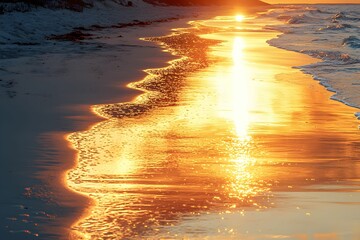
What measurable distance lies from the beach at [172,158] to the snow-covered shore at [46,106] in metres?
0.02

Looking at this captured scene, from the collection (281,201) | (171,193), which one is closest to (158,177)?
(171,193)

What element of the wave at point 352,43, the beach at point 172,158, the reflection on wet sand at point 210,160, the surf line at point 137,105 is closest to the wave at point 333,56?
→ the wave at point 352,43

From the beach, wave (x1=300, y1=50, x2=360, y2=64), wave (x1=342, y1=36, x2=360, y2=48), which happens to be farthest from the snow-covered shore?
wave (x1=342, y1=36, x2=360, y2=48)

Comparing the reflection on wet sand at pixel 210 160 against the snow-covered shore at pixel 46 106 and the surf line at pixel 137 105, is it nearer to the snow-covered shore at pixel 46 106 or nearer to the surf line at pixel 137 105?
the surf line at pixel 137 105

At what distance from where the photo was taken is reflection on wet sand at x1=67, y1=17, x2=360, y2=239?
18.6 feet

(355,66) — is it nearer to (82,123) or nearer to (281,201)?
(82,123)

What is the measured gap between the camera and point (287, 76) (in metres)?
17.2

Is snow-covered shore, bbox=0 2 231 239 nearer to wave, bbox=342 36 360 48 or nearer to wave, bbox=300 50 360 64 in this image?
wave, bbox=300 50 360 64

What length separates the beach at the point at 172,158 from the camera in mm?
5617

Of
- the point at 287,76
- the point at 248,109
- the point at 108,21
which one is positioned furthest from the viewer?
the point at 108,21

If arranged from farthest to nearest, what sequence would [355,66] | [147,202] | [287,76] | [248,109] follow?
[355,66], [287,76], [248,109], [147,202]

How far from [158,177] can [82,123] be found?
309cm

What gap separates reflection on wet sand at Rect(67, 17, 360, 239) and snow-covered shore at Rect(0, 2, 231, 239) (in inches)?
10.2

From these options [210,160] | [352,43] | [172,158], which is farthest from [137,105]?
[352,43]
